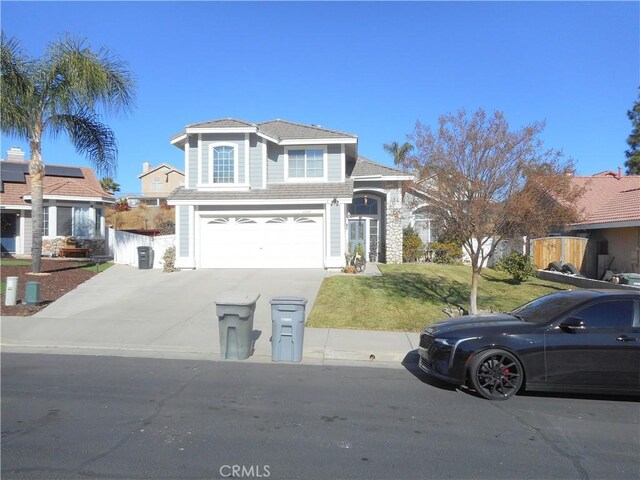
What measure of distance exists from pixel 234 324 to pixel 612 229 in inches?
695

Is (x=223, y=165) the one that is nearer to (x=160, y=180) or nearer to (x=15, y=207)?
(x=15, y=207)

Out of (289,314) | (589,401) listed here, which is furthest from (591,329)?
(289,314)

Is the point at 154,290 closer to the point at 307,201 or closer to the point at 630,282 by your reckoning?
the point at 307,201

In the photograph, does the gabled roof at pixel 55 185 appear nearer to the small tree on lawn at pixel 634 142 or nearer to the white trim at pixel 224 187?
the white trim at pixel 224 187

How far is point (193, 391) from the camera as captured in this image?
6402 millimetres

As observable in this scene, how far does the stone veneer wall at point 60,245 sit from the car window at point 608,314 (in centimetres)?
2417

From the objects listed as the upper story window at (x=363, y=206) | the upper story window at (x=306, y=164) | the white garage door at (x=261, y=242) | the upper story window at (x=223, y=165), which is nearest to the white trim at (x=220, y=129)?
the upper story window at (x=223, y=165)

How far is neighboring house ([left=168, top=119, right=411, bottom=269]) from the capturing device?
63.5 feet

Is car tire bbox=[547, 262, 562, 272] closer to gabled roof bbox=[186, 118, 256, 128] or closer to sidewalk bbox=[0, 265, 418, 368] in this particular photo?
sidewalk bbox=[0, 265, 418, 368]

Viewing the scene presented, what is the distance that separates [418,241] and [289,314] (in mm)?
15572

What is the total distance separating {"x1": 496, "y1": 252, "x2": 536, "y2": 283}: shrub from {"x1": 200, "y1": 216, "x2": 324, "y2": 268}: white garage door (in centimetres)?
688

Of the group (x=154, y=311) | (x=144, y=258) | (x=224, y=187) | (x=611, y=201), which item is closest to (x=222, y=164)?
(x=224, y=187)

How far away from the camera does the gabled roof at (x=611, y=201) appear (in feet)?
62.2

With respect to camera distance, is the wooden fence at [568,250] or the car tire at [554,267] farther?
the wooden fence at [568,250]
